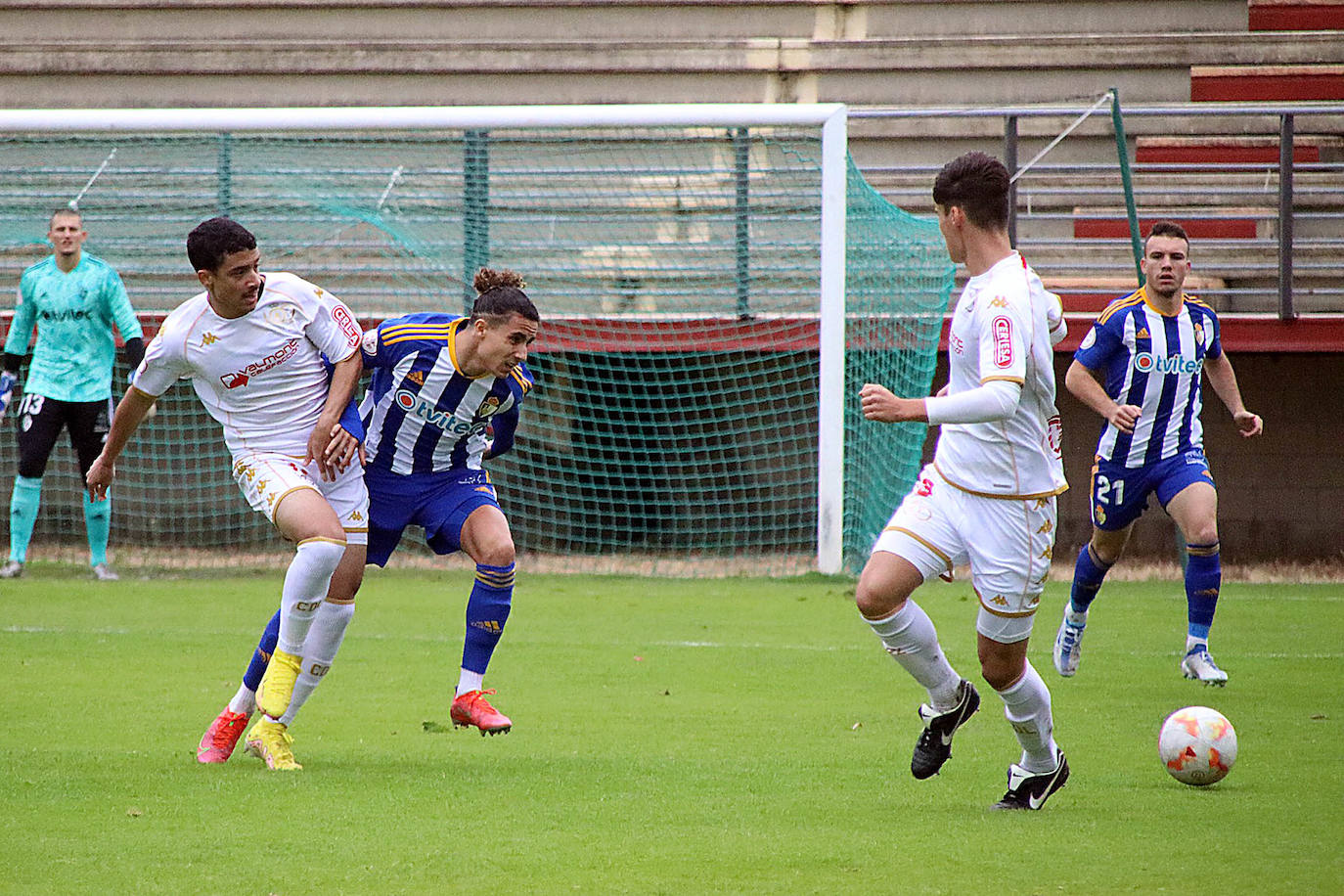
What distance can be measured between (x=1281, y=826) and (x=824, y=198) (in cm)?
699

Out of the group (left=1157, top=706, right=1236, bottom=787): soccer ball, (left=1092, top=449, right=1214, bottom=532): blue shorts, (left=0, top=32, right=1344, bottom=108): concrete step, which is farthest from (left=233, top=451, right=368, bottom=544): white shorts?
(left=0, top=32, right=1344, bottom=108): concrete step

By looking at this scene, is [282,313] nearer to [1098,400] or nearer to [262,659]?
[262,659]

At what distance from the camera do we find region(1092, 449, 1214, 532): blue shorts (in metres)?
7.64

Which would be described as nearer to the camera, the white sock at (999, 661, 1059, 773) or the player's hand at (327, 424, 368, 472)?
the white sock at (999, 661, 1059, 773)

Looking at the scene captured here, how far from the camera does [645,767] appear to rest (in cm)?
568

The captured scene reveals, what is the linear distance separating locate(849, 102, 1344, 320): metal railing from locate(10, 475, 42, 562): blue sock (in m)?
6.34

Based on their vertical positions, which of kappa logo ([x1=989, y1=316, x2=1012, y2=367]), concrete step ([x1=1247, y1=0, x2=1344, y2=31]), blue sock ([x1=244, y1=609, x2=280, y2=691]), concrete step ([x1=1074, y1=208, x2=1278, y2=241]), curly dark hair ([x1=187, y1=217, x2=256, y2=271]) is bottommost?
blue sock ([x1=244, y1=609, x2=280, y2=691])

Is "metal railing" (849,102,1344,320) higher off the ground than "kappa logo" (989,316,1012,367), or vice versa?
"metal railing" (849,102,1344,320)

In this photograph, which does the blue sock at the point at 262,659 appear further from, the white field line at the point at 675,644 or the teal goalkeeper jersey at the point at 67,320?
the teal goalkeeper jersey at the point at 67,320

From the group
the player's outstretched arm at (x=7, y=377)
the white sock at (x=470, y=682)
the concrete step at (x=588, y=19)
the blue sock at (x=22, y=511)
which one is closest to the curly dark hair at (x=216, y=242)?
the white sock at (x=470, y=682)

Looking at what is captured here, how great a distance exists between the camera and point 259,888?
3.98m

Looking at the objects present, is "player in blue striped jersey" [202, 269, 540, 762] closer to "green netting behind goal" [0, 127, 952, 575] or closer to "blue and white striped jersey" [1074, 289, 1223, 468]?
"blue and white striped jersey" [1074, 289, 1223, 468]

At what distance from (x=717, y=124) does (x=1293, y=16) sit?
692 cm

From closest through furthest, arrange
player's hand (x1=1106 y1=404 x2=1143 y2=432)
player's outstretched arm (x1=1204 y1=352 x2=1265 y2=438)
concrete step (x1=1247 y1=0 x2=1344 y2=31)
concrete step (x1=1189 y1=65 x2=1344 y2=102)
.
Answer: player's hand (x1=1106 y1=404 x2=1143 y2=432) < player's outstretched arm (x1=1204 y1=352 x2=1265 y2=438) < concrete step (x1=1189 y1=65 x2=1344 y2=102) < concrete step (x1=1247 y1=0 x2=1344 y2=31)
